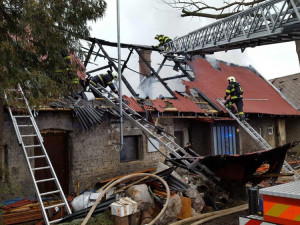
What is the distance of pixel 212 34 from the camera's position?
36.0ft

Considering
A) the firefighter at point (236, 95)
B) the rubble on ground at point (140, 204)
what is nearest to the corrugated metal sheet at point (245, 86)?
the firefighter at point (236, 95)

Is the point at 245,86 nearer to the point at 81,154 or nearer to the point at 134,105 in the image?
the point at 134,105

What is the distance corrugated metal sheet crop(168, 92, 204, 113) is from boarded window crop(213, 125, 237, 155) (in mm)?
1472

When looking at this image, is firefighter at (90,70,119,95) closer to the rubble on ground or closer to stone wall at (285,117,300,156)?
the rubble on ground

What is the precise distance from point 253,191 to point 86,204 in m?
4.47

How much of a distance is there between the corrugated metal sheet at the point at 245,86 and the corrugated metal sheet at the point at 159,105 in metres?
2.74

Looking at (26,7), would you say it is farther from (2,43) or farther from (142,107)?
(142,107)

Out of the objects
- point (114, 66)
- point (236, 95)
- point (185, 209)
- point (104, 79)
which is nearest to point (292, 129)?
point (236, 95)

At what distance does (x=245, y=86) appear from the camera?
15320 mm

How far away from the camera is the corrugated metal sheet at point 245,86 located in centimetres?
1303

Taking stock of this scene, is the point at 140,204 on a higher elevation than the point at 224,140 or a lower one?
lower

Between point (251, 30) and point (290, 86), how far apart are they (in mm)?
11108

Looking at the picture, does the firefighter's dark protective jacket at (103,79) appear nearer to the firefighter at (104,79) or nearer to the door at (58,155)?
the firefighter at (104,79)

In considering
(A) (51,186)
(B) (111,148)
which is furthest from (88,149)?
(A) (51,186)
